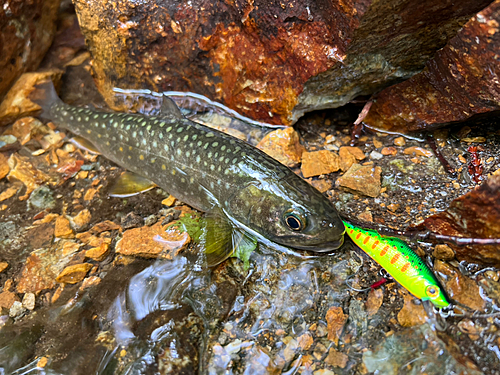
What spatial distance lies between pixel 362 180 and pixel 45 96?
5.05m

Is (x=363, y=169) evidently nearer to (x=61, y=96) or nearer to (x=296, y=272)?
(x=296, y=272)

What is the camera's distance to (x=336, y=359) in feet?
9.94

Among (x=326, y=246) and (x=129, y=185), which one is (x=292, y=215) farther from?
(x=129, y=185)

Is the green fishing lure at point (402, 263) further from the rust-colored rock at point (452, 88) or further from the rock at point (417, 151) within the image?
the rust-colored rock at point (452, 88)

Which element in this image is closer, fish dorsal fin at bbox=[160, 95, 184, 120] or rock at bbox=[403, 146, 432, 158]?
rock at bbox=[403, 146, 432, 158]

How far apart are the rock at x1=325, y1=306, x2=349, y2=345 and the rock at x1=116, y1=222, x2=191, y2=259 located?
5.67ft

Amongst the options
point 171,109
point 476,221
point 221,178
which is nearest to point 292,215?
point 221,178

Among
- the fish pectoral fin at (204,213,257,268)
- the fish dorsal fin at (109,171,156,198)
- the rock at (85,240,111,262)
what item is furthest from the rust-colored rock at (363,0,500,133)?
the rock at (85,240,111,262)

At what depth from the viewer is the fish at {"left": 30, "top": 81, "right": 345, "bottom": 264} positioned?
367cm

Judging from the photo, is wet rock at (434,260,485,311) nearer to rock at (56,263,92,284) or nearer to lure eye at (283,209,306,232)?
lure eye at (283,209,306,232)

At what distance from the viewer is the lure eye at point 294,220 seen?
142 inches

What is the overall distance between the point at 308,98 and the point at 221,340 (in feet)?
10.3

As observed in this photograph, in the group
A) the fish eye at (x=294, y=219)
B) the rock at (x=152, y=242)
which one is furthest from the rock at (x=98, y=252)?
the fish eye at (x=294, y=219)

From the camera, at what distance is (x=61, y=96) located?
6258 mm
